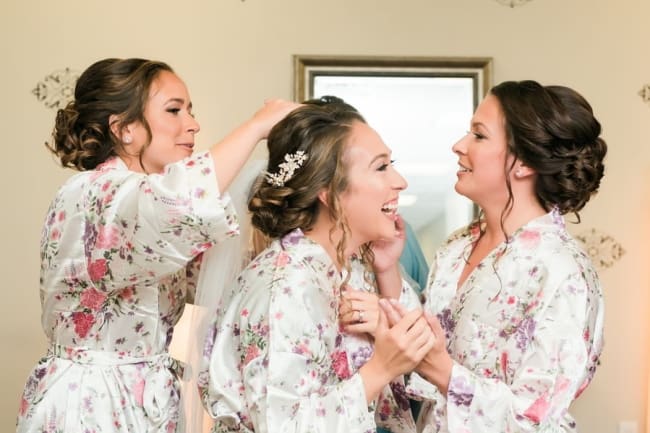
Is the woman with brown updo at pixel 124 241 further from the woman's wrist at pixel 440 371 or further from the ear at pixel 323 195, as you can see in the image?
the woman's wrist at pixel 440 371

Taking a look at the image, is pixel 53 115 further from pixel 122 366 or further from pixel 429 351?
pixel 429 351

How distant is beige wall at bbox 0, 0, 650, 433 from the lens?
3.00 m

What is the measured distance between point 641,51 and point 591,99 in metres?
0.26

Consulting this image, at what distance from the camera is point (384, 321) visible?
5.35 feet

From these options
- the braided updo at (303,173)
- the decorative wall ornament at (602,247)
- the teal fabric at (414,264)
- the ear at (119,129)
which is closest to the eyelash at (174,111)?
the ear at (119,129)

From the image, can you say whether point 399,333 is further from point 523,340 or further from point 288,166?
point 288,166

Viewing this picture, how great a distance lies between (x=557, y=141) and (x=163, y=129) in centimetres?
87

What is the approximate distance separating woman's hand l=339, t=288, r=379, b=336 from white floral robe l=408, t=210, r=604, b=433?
0.19 metres

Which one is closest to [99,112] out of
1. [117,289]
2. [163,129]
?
[163,129]

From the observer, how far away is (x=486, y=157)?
1.85 meters

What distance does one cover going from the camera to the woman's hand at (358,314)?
5.50 ft

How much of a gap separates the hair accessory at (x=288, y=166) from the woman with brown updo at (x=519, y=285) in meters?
0.36

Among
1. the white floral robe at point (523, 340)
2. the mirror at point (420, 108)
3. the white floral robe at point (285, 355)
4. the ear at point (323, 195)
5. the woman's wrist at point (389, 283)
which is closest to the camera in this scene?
the white floral robe at point (285, 355)

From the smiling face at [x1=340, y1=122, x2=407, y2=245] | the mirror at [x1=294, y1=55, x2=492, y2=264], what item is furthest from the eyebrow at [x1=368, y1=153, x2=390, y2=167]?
the mirror at [x1=294, y1=55, x2=492, y2=264]
